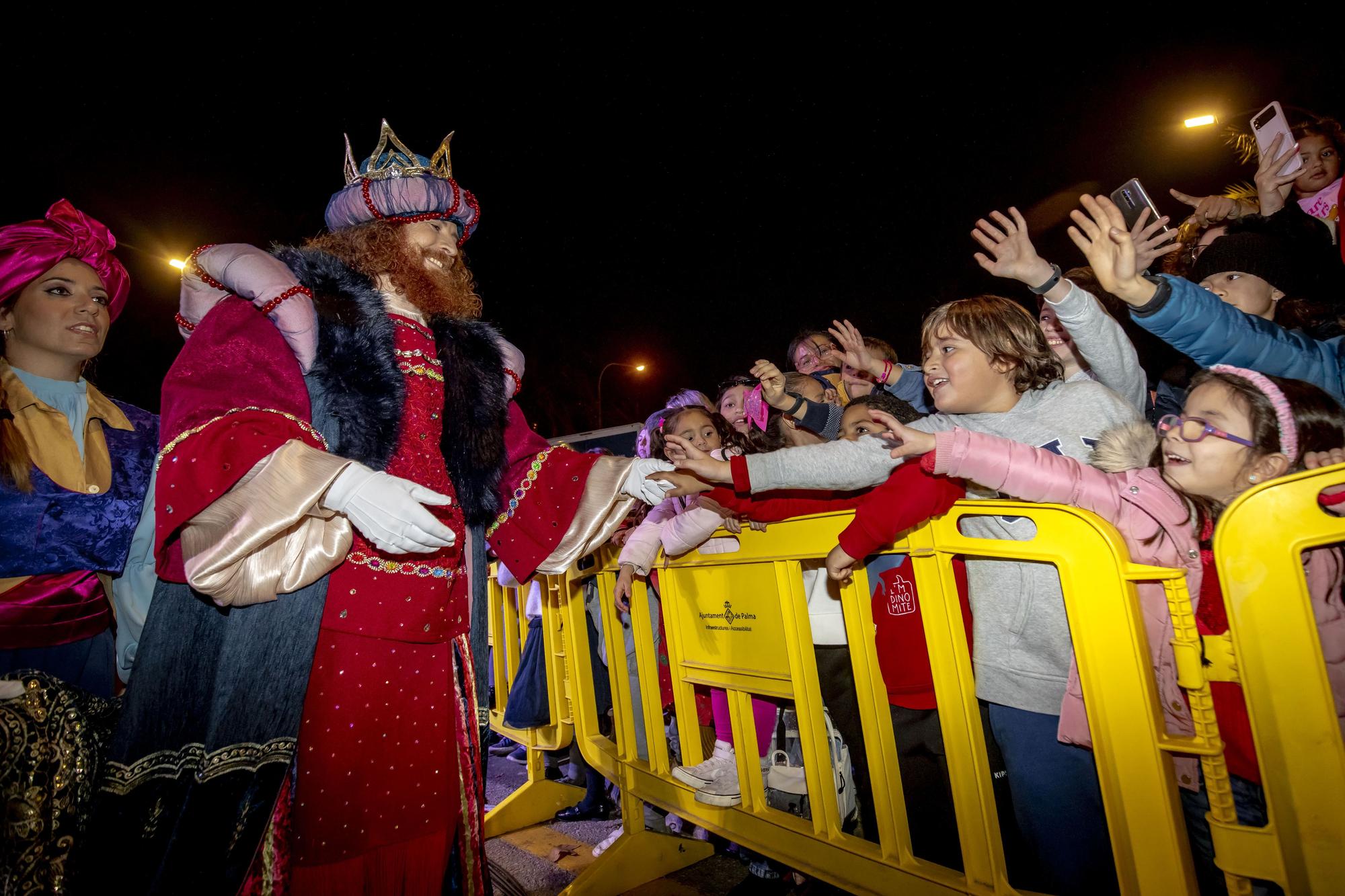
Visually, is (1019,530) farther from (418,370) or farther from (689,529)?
(418,370)

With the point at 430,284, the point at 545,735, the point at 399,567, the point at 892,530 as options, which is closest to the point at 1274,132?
the point at 892,530

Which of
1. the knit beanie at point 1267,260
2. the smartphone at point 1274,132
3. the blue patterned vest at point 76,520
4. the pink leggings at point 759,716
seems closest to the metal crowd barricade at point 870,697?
the pink leggings at point 759,716

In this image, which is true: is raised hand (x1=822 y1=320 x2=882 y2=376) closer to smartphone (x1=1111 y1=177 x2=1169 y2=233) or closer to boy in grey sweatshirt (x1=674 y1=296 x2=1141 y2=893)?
boy in grey sweatshirt (x1=674 y1=296 x2=1141 y2=893)

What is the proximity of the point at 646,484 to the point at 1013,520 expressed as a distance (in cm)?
114

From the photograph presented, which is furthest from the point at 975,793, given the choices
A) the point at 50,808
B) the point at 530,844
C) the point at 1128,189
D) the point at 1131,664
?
the point at 530,844

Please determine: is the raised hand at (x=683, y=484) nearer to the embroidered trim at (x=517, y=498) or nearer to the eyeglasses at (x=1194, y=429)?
the embroidered trim at (x=517, y=498)

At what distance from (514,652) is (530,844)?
121cm

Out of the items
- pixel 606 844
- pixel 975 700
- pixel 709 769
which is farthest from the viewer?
pixel 606 844

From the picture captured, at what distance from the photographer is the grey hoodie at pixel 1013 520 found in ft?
5.64

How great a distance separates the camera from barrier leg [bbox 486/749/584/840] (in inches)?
141

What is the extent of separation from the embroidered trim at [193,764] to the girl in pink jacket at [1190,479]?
1681mm

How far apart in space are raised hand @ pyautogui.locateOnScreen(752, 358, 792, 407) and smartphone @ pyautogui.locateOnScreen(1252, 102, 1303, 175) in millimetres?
2129

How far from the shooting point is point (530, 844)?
3.46 meters

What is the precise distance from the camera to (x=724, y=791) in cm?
243
